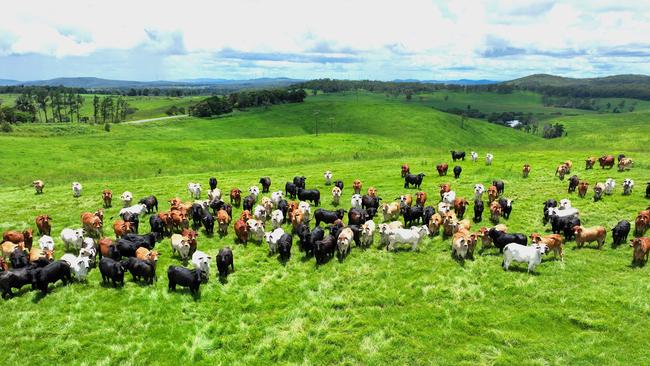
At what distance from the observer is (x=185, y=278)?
53.9ft

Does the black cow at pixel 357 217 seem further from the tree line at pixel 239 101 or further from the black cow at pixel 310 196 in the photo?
the tree line at pixel 239 101

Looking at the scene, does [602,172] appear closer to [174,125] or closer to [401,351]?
[401,351]

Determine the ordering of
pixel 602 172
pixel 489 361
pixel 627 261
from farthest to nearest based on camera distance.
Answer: pixel 602 172
pixel 627 261
pixel 489 361

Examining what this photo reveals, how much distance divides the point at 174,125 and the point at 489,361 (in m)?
116

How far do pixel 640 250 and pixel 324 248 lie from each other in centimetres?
1381

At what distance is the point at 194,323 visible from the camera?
1472cm

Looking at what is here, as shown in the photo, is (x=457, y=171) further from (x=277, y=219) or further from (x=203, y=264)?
(x=203, y=264)

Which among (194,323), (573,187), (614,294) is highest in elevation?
(573,187)

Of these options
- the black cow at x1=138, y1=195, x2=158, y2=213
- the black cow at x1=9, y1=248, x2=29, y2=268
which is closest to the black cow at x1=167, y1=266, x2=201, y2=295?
the black cow at x1=9, y1=248, x2=29, y2=268

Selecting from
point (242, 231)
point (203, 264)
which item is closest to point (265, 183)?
point (242, 231)

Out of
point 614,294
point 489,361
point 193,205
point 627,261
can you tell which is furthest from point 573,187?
point 193,205

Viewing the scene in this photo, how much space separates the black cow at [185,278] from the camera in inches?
646

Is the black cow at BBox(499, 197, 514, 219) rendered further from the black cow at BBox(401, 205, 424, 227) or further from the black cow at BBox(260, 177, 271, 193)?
the black cow at BBox(260, 177, 271, 193)

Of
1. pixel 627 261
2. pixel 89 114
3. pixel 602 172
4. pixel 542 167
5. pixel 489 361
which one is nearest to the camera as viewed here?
pixel 489 361
